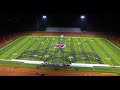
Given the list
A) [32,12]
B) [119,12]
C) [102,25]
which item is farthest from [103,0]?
[102,25]

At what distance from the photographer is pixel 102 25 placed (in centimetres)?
870

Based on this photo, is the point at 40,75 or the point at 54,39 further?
the point at 54,39

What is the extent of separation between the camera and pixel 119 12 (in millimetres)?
5336

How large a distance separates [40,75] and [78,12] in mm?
2102

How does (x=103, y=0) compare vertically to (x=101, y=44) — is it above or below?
above

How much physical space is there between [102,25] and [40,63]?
4129 millimetres

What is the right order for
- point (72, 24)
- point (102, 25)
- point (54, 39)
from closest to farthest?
1. point (72, 24)
2. point (102, 25)
3. point (54, 39)
